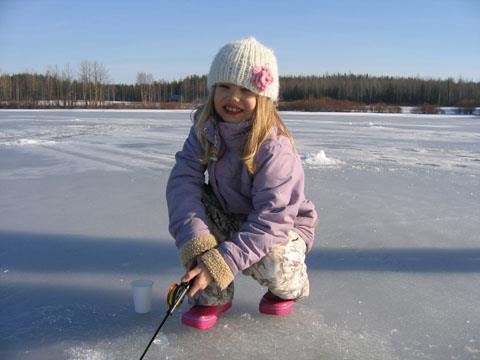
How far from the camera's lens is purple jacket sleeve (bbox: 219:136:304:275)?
1.55 metres

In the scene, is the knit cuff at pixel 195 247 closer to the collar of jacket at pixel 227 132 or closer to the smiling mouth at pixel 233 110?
the collar of jacket at pixel 227 132

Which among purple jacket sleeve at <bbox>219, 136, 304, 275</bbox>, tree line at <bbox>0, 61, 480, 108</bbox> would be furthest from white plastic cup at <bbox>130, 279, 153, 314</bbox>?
tree line at <bbox>0, 61, 480, 108</bbox>

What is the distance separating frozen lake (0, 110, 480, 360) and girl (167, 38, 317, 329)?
0.53 ft

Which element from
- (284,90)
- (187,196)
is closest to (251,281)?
(187,196)

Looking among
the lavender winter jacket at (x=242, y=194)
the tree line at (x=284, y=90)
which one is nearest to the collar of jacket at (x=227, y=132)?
the lavender winter jacket at (x=242, y=194)

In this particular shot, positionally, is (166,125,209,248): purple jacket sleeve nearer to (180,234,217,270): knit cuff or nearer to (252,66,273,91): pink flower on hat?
(180,234,217,270): knit cuff

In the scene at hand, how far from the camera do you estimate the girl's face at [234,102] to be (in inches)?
70.0

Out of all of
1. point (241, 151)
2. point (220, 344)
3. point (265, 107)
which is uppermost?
point (265, 107)

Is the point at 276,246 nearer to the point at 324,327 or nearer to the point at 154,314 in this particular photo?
the point at 324,327

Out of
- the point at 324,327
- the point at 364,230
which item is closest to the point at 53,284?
the point at 324,327

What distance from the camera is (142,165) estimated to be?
18.5 feet

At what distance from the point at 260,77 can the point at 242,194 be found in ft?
1.52

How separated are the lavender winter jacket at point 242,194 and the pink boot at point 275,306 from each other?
0.88ft

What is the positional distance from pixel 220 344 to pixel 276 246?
0.40 meters
